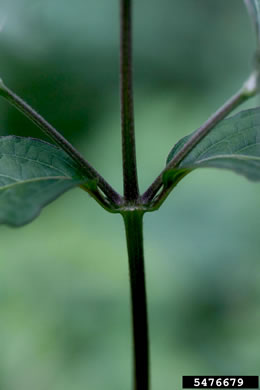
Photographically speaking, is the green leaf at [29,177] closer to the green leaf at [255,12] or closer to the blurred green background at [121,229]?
the green leaf at [255,12]

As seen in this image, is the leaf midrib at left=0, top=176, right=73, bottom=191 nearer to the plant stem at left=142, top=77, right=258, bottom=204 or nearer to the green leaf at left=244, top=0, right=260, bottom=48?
the plant stem at left=142, top=77, right=258, bottom=204

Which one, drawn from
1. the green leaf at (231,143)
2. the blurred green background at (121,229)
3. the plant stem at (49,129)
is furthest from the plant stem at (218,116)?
the blurred green background at (121,229)

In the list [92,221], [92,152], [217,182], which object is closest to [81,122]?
[92,152]

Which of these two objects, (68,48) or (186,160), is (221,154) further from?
(68,48)

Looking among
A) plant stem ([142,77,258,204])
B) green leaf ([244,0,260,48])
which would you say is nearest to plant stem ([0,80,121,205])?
plant stem ([142,77,258,204])

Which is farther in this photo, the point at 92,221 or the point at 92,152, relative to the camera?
the point at 92,152

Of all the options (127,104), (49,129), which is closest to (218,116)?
(127,104)
